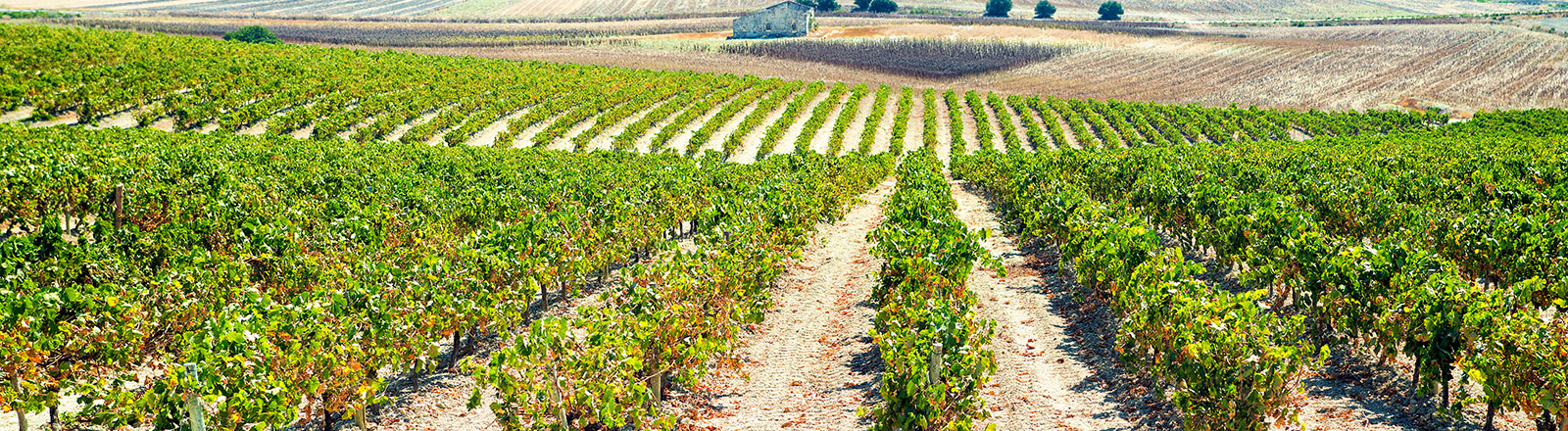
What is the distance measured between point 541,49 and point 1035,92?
51.5 meters

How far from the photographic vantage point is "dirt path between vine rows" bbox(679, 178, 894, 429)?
11.2m

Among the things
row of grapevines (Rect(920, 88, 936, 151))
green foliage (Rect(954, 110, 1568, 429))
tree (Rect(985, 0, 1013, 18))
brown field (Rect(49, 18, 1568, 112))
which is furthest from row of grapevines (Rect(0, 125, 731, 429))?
tree (Rect(985, 0, 1013, 18))

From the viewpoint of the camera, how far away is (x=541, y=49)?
99.9m

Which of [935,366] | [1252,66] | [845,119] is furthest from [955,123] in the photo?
[935,366]

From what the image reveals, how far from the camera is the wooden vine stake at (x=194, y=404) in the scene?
7797 mm

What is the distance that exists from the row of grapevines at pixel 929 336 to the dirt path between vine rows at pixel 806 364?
56 cm

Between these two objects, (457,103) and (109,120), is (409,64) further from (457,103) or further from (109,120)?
(109,120)

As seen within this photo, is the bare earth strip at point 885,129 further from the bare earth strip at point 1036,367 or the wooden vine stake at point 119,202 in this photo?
the wooden vine stake at point 119,202

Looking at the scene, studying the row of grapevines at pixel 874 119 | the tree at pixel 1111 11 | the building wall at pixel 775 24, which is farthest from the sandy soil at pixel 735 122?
the tree at pixel 1111 11

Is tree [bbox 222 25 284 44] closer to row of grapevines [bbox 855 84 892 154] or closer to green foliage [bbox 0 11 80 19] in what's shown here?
green foliage [bbox 0 11 80 19]

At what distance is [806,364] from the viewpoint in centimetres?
1322

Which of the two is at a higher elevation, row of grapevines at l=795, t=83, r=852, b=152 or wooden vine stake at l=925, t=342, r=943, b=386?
wooden vine stake at l=925, t=342, r=943, b=386

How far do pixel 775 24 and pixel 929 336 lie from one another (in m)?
104

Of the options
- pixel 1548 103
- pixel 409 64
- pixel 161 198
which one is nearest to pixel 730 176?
pixel 161 198
